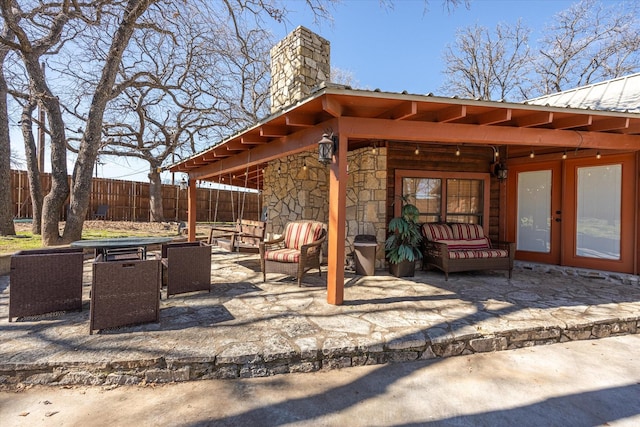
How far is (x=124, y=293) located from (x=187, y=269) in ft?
3.24

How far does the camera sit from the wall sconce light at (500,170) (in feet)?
19.4

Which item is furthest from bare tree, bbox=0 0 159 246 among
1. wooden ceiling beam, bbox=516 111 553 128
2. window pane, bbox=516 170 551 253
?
window pane, bbox=516 170 551 253

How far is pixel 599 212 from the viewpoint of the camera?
5.30 metres

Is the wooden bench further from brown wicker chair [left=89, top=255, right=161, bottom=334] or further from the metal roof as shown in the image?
the metal roof

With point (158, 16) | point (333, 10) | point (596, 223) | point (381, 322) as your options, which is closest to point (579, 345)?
point (381, 322)

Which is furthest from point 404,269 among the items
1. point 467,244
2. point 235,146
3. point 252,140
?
point 235,146

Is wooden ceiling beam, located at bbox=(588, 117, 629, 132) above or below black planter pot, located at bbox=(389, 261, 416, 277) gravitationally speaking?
above

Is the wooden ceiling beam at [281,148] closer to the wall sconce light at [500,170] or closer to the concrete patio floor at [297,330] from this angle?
the concrete patio floor at [297,330]

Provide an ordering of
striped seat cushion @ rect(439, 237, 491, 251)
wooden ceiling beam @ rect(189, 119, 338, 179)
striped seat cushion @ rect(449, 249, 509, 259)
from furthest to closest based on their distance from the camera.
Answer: striped seat cushion @ rect(439, 237, 491, 251) < striped seat cushion @ rect(449, 249, 509, 259) < wooden ceiling beam @ rect(189, 119, 338, 179)

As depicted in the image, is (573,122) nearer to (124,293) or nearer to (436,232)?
(436,232)

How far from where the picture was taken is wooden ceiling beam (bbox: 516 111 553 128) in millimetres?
3768

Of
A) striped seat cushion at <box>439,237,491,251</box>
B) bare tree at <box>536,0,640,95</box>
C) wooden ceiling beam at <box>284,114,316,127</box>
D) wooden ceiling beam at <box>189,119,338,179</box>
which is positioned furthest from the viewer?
bare tree at <box>536,0,640,95</box>

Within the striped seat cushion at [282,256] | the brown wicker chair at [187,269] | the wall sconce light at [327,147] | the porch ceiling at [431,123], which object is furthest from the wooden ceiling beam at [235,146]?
the wall sconce light at [327,147]

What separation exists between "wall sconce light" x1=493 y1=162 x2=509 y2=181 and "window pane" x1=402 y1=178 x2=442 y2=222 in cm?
114
